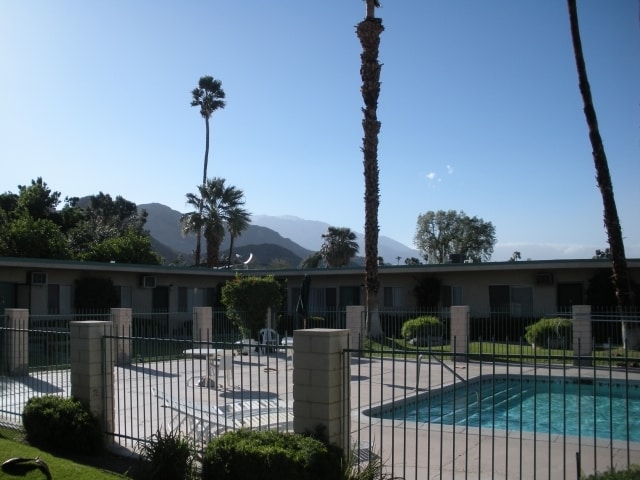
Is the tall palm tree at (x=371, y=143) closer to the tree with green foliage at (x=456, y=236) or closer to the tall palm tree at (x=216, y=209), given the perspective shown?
the tall palm tree at (x=216, y=209)

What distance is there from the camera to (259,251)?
138 meters

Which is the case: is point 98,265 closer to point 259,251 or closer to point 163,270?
point 163,270

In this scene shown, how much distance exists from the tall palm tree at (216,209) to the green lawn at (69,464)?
36.5 m

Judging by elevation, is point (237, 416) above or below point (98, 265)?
below

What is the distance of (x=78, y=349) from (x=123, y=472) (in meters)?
1.94

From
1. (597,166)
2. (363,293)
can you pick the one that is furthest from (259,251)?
(597,166)

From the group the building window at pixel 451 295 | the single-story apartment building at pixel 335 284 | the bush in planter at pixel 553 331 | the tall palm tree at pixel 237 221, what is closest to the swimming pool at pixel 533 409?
the bush in planter at pixel 553 331

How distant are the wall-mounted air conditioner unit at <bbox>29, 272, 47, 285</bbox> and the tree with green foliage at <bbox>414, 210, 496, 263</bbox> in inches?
2005

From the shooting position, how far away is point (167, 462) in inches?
261

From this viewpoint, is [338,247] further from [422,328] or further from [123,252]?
[422,328]

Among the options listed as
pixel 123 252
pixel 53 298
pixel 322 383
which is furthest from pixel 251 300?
pixel 123 252

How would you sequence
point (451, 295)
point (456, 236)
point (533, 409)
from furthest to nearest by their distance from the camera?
point (456, 236)
point (451, 295)
point (533, 409)

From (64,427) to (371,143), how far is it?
1819 centimetres

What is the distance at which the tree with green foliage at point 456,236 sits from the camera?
72062 mm
